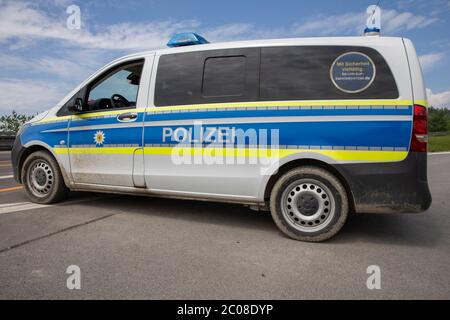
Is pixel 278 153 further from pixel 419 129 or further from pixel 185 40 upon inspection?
pixel 185 40

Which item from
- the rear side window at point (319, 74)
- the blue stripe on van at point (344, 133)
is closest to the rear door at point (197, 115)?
the rear side window at point (319, 74)

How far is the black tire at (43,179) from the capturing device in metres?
4.13

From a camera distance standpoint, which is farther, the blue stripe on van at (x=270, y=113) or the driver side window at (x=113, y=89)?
the driver side window at (x=113, y=89)

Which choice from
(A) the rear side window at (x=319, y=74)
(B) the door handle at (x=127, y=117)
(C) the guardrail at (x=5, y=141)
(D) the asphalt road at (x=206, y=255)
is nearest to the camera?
(D) the asphalt road at (x=206, y=255)

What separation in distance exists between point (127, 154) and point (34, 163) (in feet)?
5.53

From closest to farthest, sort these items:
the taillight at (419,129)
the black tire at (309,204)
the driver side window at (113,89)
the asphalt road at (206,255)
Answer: the asphalt road at (206,255), the taillight at (419,129), the black tire at (309,204), the driver side window at (113,89)

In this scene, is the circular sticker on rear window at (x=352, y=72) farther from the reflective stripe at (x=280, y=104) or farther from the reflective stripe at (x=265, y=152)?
the reflective stripe at (x=265, y=152)

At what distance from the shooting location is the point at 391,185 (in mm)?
2744

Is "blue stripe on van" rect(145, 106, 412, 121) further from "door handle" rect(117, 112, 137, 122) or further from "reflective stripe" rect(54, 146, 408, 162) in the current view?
"reflective stripe" rect(54, 146, 408, 162)

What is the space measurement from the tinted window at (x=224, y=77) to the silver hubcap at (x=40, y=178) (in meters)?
2.60

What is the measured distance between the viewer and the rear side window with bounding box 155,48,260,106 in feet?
10.3

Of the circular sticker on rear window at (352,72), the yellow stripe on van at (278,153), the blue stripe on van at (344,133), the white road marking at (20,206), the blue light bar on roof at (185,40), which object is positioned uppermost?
the blue light bar on roof at (185,40)

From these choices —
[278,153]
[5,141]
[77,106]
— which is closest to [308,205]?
[278,153]

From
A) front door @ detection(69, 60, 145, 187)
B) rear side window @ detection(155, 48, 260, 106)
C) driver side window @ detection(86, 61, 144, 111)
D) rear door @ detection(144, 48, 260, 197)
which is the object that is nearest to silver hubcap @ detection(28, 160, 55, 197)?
front door @ detection(69, 60, 145, 187)
